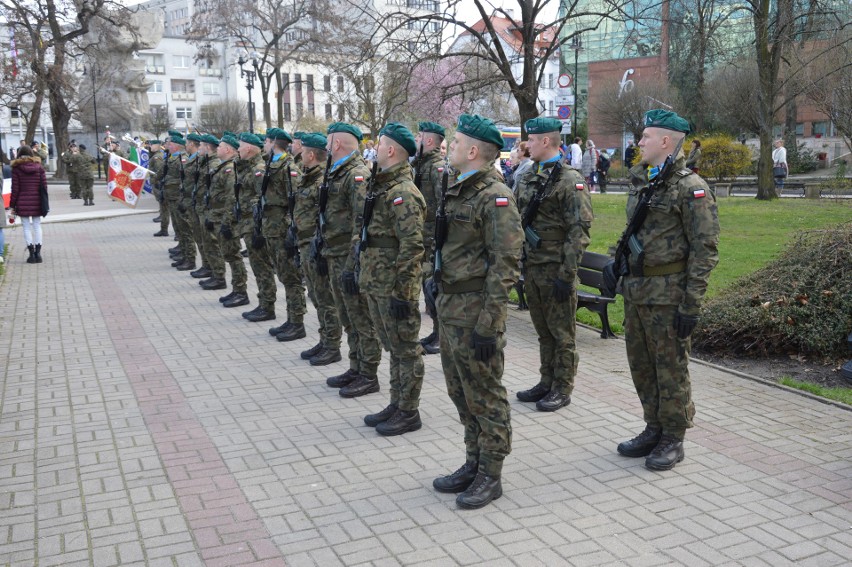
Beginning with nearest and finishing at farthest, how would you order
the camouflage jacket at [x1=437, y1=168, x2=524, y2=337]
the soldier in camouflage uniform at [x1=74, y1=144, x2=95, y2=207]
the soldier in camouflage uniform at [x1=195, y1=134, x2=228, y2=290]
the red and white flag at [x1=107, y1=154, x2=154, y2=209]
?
1. the camouflage jacket at [x1=437, y1=168, x2=524, y2=337]
2. the soldier in camouflage uniform at [x1=195, y1=134, x2=228, y2=290]
3. the red and white flag at [x1=107, y1=154, x2=154, y2=209]
4. the soldier in camouflage uniform at [x1=74, y1=144, x2=95, y2=207]

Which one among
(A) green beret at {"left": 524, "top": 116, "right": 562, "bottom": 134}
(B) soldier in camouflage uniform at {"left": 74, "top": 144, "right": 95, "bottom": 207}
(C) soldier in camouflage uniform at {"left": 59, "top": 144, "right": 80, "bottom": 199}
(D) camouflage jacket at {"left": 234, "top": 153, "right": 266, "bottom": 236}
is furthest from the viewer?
(C) soldier in camouflage uniform at {"left": 59, "top": 144, "right": 80, "bottom": 199}

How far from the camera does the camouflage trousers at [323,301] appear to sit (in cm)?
800

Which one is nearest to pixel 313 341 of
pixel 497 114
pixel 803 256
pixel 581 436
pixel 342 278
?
pixel 342 278

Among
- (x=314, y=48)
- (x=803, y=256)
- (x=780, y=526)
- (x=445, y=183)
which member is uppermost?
(x=314, y=48)

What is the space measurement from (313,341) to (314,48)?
30507 mm

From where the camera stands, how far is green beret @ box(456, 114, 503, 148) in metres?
4.86

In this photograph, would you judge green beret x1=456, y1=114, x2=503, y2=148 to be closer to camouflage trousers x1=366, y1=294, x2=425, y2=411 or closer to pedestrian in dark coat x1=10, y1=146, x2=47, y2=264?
camouflage trousers x1=366, y1=294, x2=425, y2=411

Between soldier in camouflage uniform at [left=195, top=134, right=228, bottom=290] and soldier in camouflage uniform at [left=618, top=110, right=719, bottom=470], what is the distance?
8.29 meters

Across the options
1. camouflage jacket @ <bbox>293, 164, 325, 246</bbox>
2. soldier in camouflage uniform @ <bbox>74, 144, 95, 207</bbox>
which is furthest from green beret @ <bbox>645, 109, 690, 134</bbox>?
soldier in camouflage uniform @ <bbox>74, 144, 95, 207</bbox>

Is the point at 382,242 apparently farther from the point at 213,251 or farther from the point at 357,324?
the point at 213,251

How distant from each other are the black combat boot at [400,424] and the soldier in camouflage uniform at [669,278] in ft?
5.61

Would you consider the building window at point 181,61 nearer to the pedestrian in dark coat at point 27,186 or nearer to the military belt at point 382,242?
the pedestrian in dark coat at point 27,186

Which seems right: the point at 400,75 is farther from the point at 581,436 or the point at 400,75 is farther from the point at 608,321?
the point at 581,436

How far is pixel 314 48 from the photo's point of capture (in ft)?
122
